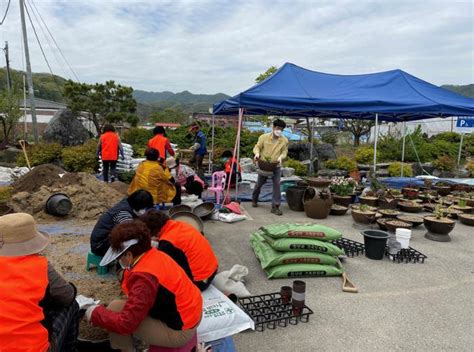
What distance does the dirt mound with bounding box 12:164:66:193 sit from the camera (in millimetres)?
6707

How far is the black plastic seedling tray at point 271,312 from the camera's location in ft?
9.46

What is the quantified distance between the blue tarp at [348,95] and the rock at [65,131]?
22.9ft

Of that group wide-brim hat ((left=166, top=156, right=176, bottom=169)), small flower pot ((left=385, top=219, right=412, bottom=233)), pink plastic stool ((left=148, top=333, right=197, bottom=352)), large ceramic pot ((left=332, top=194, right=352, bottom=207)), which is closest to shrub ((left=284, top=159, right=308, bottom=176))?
large ceramic pot ((left=332, top=194, right=352, bottom=207))

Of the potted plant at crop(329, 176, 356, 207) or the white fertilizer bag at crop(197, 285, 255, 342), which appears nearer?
the white fertilizer bag at crop(197, 285, 255, 342)

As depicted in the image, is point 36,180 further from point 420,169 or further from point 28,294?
point 420,169

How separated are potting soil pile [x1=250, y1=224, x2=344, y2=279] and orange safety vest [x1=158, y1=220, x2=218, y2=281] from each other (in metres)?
1.10

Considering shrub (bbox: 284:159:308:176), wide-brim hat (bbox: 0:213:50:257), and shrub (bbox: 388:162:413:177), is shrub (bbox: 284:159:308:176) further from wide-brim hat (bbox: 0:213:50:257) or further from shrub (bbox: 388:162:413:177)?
wide-brim hat (bbox: 0:213:50:257)

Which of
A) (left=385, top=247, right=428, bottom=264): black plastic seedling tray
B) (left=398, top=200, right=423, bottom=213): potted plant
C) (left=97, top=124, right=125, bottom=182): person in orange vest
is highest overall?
(left=97, top=124, right=125, bottom=182): person in orange vest

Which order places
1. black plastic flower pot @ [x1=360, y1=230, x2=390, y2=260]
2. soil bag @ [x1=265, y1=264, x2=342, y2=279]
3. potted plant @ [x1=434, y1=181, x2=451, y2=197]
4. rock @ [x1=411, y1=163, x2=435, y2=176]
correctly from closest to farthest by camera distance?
soil bag @ [x1=265, y1=264, x2=342, y2=279], black plastic flower pot @ [x1=360, y1=230, x2=390, y2=260], potted plant @ [x1=434, y1=181, x2=451, y2=197], rock @ [x1=411, y1=163, x2=435, y2=176]

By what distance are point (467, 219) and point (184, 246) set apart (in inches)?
222

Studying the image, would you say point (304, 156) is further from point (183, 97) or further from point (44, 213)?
point (183, 97)

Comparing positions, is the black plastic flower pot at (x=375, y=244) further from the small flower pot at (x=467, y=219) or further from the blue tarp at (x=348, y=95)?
the blue tarp at (x=348, y=95)

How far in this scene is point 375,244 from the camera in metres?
4.39

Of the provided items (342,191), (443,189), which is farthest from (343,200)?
(443,189)
